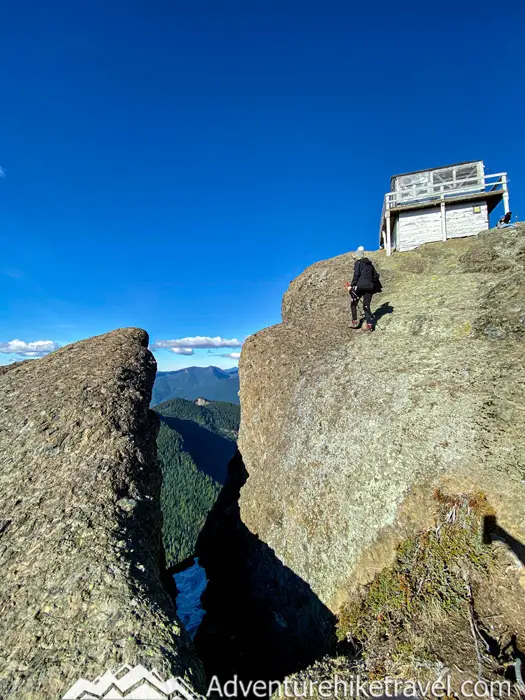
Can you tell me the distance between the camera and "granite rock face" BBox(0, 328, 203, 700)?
22.4ft

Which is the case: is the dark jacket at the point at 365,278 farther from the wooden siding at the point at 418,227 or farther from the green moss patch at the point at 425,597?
the wooden siding at the point at 418,227

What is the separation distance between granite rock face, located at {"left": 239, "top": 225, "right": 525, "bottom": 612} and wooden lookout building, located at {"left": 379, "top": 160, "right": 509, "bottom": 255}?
837cm

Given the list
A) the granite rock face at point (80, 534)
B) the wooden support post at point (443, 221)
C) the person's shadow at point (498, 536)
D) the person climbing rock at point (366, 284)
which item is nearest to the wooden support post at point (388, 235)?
the wooden support post at point (443, 221)

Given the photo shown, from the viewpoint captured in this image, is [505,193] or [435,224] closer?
[505,193]

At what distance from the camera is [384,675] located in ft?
23.9

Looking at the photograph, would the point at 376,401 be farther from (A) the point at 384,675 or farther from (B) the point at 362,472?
(A) the point at 384,675

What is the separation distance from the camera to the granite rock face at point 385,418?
1100 cm

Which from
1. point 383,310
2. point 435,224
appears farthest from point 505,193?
point 383,310

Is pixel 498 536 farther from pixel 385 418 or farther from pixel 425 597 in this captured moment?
pixel 385 418

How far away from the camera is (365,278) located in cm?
1939

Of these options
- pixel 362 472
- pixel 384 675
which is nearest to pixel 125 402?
pixel 362 472

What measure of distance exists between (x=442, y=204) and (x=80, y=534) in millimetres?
38019

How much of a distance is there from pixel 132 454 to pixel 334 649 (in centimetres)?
977

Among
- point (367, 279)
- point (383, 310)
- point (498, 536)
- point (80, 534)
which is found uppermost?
point (367, 279)
